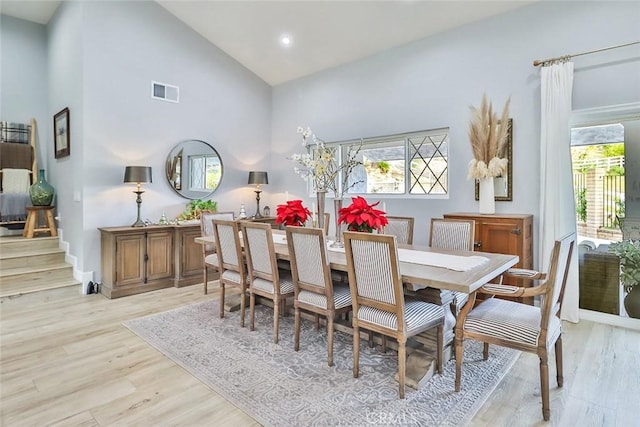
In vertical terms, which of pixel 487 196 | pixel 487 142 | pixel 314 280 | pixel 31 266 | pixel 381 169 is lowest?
pixel 31 266

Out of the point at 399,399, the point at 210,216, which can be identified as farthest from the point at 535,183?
the point at 210,216

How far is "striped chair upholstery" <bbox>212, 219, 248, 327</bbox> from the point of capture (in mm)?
3172

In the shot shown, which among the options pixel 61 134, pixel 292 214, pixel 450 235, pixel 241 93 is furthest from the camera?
pixel 241 93

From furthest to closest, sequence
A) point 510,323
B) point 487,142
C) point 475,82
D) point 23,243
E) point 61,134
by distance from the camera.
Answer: point 61,134
point 23,243
point 475,82
point 487,142
point 510,323

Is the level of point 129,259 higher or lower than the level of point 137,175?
lower

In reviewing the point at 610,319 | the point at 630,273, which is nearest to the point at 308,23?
the point at 630,273

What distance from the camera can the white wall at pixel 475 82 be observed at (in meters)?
3.19

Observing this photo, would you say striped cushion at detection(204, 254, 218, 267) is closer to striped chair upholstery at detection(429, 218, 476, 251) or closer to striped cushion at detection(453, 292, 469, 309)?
striped chair upholstery at detection(429, 218, 476, 251)

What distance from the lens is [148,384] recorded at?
2283mm

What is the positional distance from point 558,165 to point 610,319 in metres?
1.51

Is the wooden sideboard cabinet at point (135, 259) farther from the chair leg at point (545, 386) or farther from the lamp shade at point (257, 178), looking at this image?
the chair leg at point (545, 386)

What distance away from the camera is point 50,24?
17.2 feet

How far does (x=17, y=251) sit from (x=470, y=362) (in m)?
5.40

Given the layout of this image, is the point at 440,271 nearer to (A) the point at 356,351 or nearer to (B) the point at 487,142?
(A) the point at 356,351
